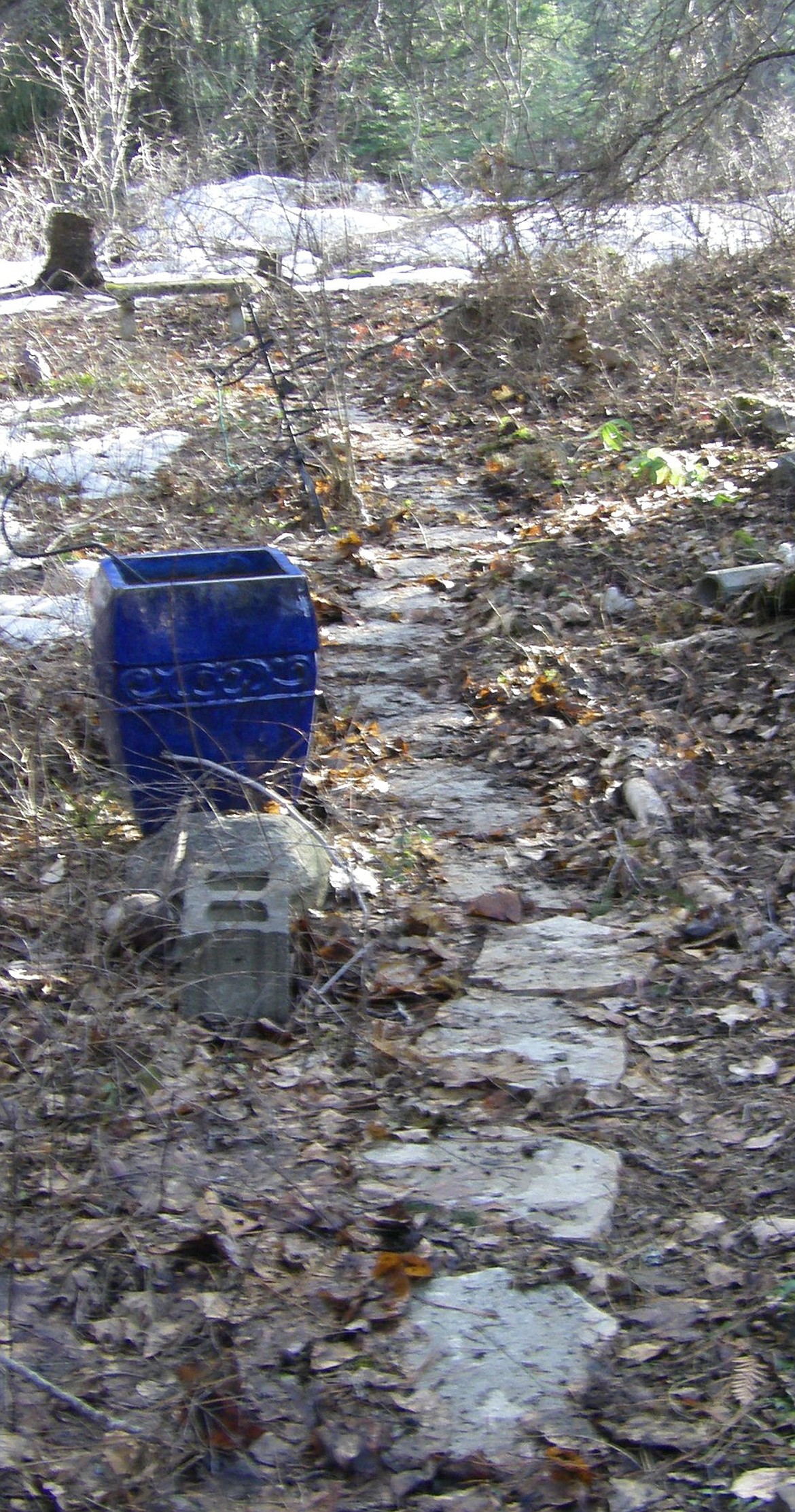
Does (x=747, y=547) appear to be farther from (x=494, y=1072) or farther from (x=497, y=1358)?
(x=497, y=1358)

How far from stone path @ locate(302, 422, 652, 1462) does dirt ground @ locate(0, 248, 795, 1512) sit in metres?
→ 0.05

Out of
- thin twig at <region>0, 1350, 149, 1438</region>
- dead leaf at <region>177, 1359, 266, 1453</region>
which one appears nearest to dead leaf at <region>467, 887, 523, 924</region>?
dead leaf at <region>177, 1359, 266, 1453</region>

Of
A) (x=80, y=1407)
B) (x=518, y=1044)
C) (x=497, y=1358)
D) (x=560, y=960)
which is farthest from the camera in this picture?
(x=560, y=960)

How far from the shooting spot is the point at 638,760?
5004mm

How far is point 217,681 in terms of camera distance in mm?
4328

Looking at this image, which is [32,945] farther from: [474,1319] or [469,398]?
[469,398]

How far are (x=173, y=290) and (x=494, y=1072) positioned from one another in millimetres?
10870

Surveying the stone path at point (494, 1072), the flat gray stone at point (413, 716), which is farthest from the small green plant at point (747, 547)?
the flat gray stone at point (413, 716)

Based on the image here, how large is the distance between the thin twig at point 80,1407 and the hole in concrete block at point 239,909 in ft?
4.81

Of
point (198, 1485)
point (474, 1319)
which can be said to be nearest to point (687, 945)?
point (474, 1319)

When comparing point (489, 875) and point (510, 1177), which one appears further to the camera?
point (489, 875)

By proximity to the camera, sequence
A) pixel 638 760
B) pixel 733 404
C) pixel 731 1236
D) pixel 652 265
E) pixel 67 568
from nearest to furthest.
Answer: pixel 731 1236 < pixel 638 760 < pixel 67 568 < pixel 733 404 < pixel 652 265

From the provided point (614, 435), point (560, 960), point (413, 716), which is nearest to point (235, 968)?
point (560, 960)

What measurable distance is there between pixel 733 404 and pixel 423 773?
17.5 feet
